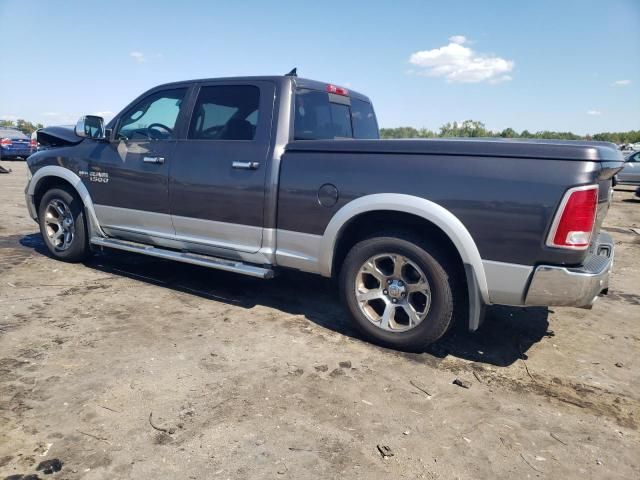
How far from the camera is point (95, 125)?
4875 mm

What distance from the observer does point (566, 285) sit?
2.89 m

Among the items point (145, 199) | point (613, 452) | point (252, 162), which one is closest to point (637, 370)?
point (613, 452)

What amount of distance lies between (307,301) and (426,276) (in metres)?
1.56

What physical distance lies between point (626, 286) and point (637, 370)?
→ 2555mm

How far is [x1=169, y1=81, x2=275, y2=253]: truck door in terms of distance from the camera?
155 inches

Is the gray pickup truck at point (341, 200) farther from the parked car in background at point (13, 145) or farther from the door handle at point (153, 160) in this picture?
the parked car in background at point (13, 145)

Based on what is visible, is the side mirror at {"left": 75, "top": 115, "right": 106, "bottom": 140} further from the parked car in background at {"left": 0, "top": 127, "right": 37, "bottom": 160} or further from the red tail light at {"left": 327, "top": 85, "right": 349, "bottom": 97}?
the parked car in background at {"left": 0, "top": 127, "right": 37, "bottom": 160}

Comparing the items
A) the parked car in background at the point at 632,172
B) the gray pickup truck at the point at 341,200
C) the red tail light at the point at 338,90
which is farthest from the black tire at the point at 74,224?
the parked car in background at the point at 632,172

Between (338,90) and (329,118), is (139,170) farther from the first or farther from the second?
(338,90)

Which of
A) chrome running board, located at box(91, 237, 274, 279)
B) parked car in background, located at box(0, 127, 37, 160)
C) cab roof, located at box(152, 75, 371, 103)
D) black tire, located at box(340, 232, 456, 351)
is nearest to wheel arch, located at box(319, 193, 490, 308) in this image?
black tire, located at box(340, 232, 456, 351)

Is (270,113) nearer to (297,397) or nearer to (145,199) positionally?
(145,199)

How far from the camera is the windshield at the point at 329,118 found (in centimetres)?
411

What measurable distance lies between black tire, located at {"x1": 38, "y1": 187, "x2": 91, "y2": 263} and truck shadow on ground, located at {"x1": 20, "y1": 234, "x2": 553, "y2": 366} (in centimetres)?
22

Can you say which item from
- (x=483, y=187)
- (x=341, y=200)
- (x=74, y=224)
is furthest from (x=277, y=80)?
(x=74, y=224)
